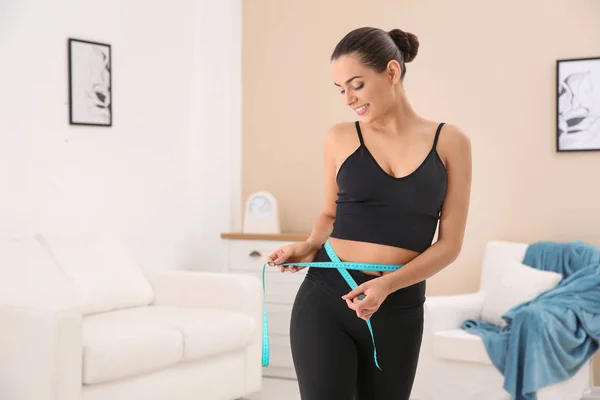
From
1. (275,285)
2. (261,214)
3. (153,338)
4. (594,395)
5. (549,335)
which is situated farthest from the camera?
(261,214)

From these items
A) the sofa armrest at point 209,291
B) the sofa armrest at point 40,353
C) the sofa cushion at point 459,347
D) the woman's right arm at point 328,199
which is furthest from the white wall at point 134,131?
the woman's right arm at point 328,199

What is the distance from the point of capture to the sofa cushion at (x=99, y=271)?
160 inches

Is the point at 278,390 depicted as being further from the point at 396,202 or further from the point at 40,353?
the point at 396,202

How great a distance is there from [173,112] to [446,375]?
2.44m

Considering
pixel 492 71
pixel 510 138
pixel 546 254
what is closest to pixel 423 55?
pixel 492 71

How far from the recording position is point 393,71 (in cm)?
173

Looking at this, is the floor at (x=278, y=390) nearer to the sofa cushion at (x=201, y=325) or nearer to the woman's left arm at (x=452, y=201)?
the sofa cushion at (x=201, y=325)

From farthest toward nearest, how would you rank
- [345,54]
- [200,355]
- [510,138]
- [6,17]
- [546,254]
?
1. [510,138]
2. [546,254]
3. [6,17]
4. [200,355]
5. [345,54]

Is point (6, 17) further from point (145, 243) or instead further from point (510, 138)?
point (510, 138)

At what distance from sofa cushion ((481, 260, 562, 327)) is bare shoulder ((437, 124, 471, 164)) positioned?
109 inches

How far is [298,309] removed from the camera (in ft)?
5.82

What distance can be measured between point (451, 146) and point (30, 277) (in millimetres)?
2630

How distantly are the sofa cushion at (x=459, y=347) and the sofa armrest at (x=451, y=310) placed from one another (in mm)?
72

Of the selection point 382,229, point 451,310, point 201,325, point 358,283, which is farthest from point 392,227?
point 451,310
